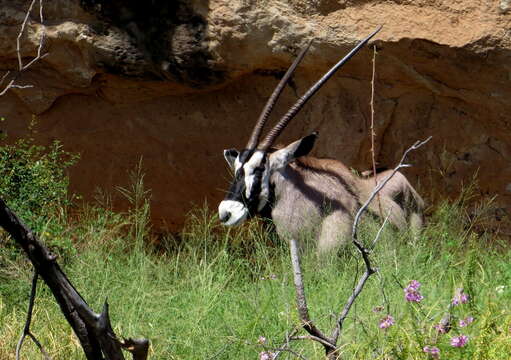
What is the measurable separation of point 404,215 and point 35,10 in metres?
3.37

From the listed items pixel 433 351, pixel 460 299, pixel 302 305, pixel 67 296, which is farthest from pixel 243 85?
pixel 67 296

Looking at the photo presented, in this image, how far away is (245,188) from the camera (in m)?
6.77

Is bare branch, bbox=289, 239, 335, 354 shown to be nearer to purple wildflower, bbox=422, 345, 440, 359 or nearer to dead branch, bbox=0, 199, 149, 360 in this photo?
purple wildflower, bbox=422, 345, 440, 359

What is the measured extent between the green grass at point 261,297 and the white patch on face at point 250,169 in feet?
1.49

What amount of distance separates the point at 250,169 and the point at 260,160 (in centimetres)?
12

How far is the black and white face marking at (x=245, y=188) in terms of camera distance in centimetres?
660

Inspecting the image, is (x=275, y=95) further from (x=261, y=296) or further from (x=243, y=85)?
(x=261, y=296)

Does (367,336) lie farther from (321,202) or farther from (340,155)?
(340,155)

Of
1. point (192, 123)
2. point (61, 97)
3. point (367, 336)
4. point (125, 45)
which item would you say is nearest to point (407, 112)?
point (192, 123)

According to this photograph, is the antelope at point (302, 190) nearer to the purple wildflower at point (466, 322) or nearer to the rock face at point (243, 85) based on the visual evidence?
the rock face at point (243, 85)

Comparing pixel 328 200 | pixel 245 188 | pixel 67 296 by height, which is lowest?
pixel 328 200

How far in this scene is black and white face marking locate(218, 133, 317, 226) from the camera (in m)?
6.62

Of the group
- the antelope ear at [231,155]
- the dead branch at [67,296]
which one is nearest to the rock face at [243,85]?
the antelope ear at [231,155]

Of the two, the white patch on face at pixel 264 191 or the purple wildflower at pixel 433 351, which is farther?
the white patch on face at pixel 264 191
